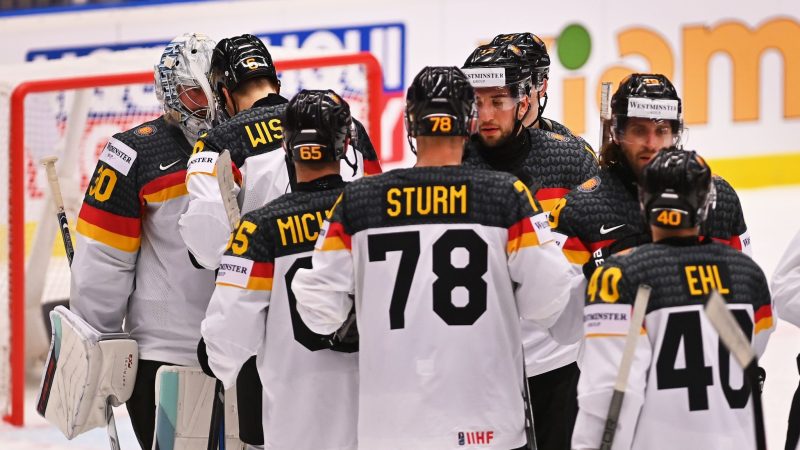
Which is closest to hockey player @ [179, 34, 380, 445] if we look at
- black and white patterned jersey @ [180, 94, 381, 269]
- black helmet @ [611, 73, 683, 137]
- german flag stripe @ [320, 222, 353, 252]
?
black and white patterned jersey @ [180, 94, 381, 269]

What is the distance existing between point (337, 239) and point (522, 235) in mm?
348

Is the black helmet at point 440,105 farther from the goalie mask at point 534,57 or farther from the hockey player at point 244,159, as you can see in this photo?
the goalie mask at point 534,57

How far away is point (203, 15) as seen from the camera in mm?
8945

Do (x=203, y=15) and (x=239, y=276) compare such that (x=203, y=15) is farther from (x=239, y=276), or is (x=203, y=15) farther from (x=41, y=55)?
(x=239, y=276)

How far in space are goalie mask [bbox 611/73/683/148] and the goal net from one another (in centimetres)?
287

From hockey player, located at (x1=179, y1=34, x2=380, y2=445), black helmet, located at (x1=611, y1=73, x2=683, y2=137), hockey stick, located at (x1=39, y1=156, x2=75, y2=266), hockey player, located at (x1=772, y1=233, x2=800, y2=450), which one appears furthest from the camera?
hockey stick, located at (x1=39, y1=156, x2=75, y2=266)

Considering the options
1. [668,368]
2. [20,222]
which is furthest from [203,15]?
[668,368]

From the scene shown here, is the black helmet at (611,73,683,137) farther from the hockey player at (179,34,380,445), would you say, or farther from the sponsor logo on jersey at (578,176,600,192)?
the hockey player at (179,34,380,445)

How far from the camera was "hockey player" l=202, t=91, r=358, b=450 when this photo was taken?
285cm

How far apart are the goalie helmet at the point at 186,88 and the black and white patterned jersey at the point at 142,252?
0.13 ft

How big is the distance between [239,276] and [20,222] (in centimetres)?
302

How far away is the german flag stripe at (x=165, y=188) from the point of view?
345 centimetres

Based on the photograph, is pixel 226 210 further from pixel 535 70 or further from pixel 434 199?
pixel 535 70

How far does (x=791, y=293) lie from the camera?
3.06 meters
